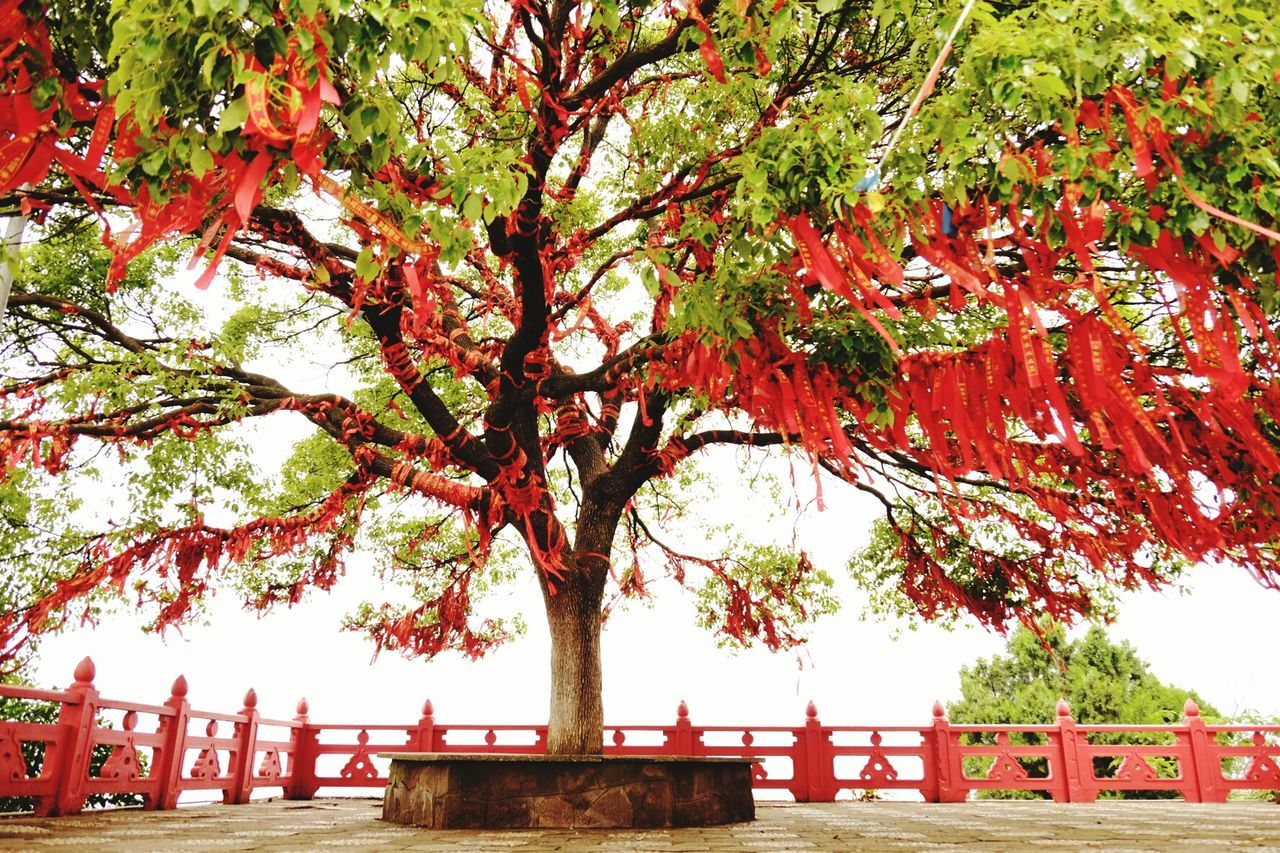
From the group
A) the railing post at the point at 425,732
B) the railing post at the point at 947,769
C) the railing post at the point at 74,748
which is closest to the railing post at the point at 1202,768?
the railing post at the point at 947,769

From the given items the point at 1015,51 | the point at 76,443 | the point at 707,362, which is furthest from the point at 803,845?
the point at 76,443

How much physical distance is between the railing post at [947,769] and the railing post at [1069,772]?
4.77ft

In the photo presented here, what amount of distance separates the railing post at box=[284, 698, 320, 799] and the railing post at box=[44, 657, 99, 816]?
467cm

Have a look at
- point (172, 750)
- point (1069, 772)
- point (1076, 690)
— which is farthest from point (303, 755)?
point (1076, 690)

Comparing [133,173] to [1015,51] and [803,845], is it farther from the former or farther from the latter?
[803,845]

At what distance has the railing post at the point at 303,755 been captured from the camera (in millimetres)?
12188

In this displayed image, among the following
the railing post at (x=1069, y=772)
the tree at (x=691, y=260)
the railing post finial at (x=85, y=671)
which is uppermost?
the tree at (x=691, y=260)

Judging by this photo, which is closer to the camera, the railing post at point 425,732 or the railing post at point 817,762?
the railing post at point 817,762

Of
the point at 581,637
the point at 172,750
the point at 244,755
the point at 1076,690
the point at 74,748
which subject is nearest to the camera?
the point at 74,748

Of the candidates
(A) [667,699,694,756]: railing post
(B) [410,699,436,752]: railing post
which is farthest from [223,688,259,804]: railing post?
(A) [667,699,694,756]: railing post

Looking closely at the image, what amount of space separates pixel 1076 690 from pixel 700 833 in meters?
19.0

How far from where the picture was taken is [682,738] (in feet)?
41.1

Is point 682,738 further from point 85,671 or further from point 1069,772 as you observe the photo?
point 85,671

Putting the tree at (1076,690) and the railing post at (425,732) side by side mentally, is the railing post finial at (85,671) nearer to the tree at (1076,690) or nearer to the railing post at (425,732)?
the railing post at (425,732)
